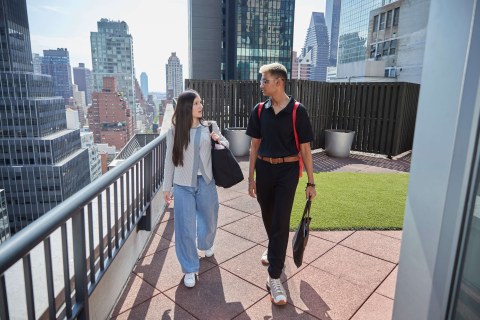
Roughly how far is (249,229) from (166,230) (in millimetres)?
1248

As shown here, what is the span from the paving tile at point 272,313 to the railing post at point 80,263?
51.3 inches

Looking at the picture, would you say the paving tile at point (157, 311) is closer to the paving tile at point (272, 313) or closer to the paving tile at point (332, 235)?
the paving tile at point (272, 313)

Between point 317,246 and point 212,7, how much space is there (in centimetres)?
7865

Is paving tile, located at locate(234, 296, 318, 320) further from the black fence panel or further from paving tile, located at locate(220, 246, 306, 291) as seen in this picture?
the black fence panel

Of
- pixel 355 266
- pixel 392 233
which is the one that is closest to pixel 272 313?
pixel 355 266

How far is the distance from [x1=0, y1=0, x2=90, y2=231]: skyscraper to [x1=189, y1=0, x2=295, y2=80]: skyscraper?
45225 mm

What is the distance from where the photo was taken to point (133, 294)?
10.5 feet

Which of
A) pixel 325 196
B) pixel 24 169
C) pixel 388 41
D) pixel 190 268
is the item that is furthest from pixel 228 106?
pixel 24 169

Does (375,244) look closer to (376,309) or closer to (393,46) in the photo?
(376,309)

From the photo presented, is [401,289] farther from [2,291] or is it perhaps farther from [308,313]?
[2,291]

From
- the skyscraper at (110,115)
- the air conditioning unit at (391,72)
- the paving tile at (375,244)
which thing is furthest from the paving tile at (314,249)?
the skyscraper at (110,115)

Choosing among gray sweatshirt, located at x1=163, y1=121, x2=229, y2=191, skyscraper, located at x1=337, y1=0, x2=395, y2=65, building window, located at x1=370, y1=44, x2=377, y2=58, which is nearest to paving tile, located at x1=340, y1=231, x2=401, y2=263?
gray sweatshirt, located at x1=163, y1=121, x2=229, y2=191

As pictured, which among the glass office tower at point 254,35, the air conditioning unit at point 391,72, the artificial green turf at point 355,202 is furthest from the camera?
the glass office tower at point 254,35

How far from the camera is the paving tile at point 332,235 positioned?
4.51 metres
